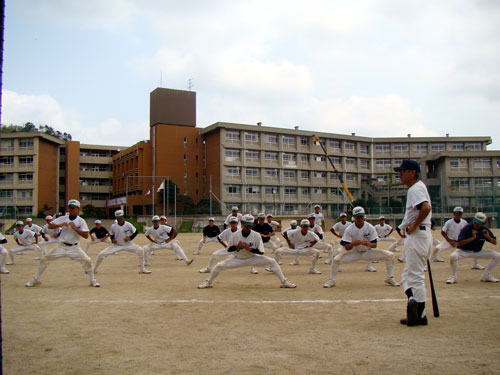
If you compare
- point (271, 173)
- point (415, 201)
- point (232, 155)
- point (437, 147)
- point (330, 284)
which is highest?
point (437, 147)

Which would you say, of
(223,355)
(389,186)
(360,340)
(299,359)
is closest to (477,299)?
(360,340)

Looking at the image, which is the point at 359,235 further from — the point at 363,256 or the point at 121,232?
the point at 121,232

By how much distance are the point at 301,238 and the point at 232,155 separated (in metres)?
50.7

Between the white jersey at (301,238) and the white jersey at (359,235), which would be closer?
the white jersey at (359,235)

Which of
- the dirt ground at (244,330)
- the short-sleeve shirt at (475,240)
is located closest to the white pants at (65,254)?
the dirt ground at (244,330)

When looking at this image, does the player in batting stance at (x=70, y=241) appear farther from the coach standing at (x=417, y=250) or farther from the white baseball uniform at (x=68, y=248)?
the coach standing at (x=417, y=250)

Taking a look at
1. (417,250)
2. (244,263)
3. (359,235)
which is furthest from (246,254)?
(417,250)

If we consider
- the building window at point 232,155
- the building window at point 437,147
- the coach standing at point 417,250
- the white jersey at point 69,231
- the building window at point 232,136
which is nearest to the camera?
the coach standing at point 417,250

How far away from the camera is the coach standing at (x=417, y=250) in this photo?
6.40 m

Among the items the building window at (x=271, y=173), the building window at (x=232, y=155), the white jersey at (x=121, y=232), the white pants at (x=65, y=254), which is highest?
the building window at (x=232, y=155)

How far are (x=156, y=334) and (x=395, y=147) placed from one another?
7484 cm

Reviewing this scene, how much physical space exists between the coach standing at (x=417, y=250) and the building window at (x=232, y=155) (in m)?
58.0

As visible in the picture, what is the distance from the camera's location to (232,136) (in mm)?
64812

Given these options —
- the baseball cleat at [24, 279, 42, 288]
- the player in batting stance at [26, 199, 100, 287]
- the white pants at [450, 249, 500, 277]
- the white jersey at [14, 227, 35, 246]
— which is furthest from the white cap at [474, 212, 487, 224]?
the white jersey at [14, 227, 35, 246]
